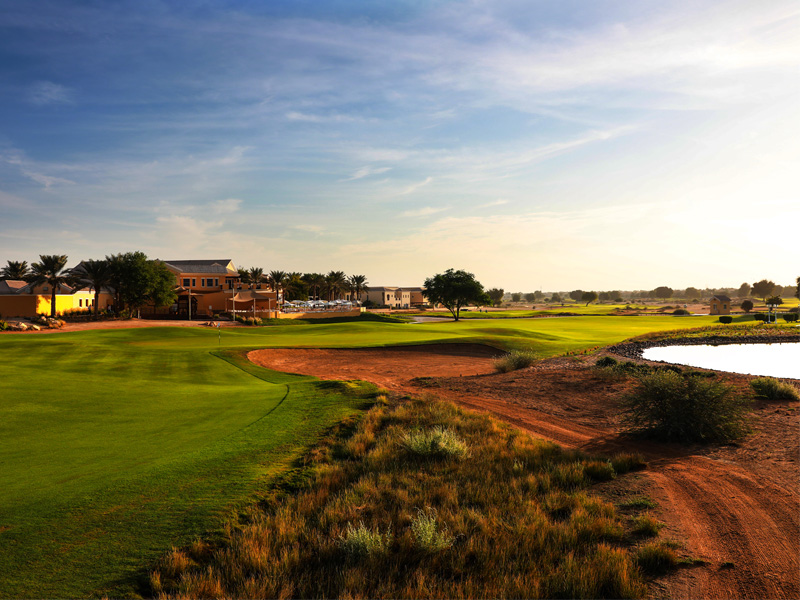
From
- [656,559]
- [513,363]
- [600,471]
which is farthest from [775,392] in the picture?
[656,559]

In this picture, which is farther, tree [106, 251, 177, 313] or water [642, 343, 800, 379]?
tree [106, 251, 177, 313]

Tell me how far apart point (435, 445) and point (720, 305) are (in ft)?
392

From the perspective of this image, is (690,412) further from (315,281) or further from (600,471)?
(315,281)

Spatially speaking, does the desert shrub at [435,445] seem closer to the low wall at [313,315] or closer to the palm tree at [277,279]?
the low wall at [313,315]

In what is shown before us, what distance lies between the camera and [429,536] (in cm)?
652

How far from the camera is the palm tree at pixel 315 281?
131 meters

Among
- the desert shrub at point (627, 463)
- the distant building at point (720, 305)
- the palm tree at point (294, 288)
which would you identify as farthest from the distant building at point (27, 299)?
the distant building at point (720, 305)

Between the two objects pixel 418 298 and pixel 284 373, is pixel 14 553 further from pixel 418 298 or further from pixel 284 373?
pixel 418 298

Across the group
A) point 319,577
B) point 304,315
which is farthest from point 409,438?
point 304,315

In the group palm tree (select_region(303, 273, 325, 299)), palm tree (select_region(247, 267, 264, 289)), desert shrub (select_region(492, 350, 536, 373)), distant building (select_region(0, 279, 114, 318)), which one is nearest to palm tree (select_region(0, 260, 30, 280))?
distant building (select_region(0, 279, 114, 318))

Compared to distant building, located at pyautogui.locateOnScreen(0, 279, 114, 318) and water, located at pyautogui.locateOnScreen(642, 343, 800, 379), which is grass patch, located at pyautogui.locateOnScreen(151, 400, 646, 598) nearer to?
water, located at pyautogui.locateOnScreen(642, 343, 800, 379)

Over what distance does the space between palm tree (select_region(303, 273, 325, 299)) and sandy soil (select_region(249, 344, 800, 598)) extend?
108 metres

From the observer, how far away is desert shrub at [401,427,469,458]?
1048 centimetres

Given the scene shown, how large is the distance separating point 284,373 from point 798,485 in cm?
2209
